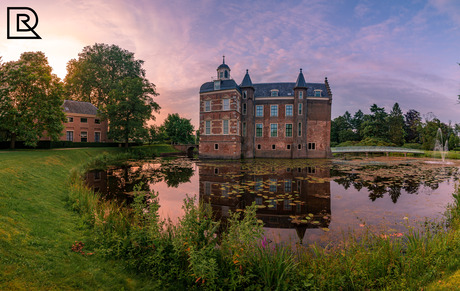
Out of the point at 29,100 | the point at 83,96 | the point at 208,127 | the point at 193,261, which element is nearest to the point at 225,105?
the point at 208,127

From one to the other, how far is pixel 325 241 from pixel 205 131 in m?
28.8

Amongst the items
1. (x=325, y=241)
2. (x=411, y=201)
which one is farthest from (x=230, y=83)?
(x=325, y=241)

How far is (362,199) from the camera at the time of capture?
9.97 m

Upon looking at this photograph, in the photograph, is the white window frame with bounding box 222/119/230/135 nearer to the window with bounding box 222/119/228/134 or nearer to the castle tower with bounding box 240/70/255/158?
the window with bounding box 222/119/228/134

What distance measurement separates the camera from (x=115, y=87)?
40750 mm

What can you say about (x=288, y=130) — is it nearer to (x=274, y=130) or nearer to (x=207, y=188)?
(x=274, y=130)

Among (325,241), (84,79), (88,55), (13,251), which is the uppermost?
(88,55)

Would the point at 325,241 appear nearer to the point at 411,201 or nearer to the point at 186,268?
the point at 186,268

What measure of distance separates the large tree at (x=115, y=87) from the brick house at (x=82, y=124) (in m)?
3.60

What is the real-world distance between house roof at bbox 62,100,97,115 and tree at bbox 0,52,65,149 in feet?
49.6

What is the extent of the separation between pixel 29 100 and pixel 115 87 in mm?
21801

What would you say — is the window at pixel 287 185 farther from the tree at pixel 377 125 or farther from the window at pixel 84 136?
the tree at pixel 377 125

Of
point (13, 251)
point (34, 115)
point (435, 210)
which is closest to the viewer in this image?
point (13, 251)

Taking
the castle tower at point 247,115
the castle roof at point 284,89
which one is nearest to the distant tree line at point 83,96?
the castle tower at point 247,115
